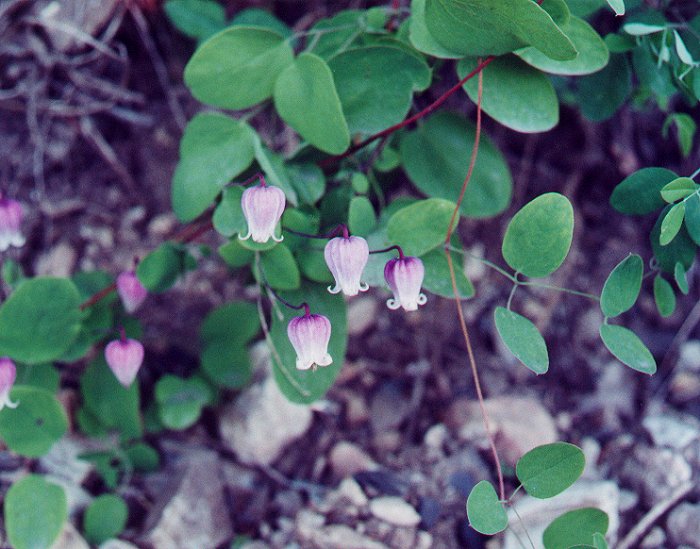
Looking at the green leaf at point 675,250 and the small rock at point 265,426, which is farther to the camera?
the small rock at point 265,426

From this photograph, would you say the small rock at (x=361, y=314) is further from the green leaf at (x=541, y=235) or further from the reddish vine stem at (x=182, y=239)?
the green leaf at (x=541, y=235)

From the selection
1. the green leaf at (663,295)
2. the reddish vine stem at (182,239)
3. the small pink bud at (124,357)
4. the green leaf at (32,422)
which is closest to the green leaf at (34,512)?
the green leaf at (32,422)

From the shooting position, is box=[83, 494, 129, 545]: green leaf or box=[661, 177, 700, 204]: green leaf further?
box=[83, 494, 129, 545]: green leaf

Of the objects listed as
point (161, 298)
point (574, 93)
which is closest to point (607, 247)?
point (574, 93)

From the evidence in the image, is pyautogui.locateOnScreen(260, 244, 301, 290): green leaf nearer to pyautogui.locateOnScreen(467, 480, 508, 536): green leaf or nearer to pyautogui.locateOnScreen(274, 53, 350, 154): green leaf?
pyautogui.locateOnScreen(274, 53, 350, 154): green leaf

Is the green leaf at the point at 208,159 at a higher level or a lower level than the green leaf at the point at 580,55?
lower

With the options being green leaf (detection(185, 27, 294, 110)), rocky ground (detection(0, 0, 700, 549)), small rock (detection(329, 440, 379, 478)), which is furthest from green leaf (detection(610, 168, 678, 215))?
small rock (detection(329, 440, 379, 478))

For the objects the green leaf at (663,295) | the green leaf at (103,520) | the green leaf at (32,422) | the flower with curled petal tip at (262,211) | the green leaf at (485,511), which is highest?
the flower with curled petal tip at (262,211)
